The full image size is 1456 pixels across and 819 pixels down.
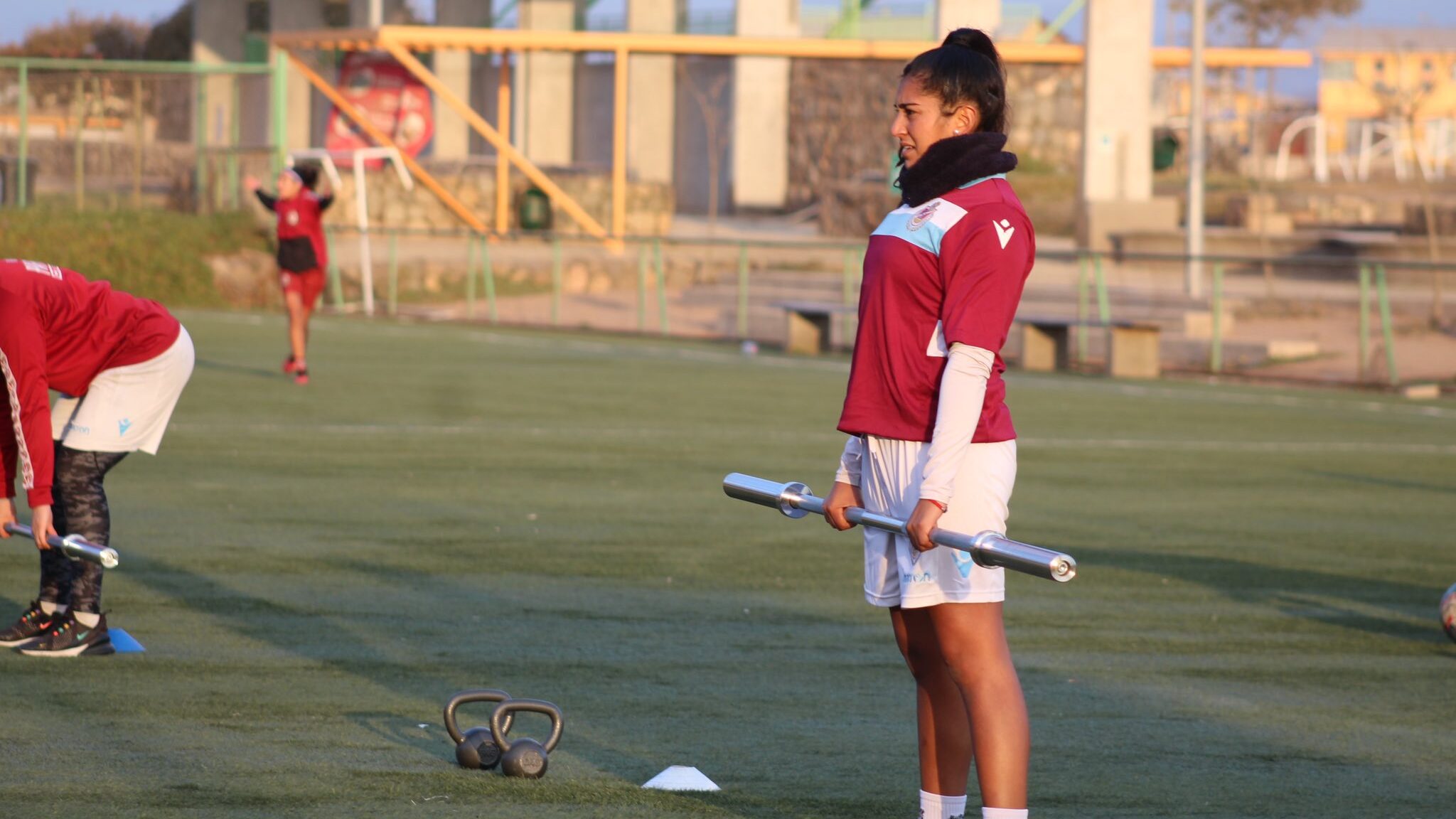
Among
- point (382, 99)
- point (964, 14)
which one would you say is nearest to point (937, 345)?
point (964, 14)

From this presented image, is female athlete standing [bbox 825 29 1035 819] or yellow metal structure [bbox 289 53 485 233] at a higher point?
yellow metal structure [bbox 289 53 485 233]

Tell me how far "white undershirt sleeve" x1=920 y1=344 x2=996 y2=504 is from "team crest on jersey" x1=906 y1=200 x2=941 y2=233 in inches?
11.5

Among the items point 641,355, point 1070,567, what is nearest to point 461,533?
point 1070,567

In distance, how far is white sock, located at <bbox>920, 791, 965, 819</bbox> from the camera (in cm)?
465

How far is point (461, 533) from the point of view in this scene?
9.79 meters

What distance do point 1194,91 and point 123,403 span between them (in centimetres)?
2249

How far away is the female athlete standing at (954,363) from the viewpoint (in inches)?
166

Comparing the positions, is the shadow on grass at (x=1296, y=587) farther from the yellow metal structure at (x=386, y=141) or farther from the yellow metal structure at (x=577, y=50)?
the yellow metal structure at (x=386, y=141)

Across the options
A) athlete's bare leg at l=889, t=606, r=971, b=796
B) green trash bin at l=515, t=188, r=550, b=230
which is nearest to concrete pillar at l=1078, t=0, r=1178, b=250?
green trash bin at l=515, t=188, r=550, b=230

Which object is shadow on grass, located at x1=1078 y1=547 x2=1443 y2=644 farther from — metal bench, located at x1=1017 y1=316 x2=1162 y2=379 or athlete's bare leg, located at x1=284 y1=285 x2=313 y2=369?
metal bench, located at x1=1017 y1=316 x2=1162 y2=379

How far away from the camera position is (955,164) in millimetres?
4305

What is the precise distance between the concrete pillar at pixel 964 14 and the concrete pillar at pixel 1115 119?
1.86 m

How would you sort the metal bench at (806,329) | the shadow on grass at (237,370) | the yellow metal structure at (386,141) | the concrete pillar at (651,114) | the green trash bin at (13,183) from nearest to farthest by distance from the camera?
the shadow on grass at (237,370)
the metal bench at (806,329)
the green trash bin at (13,183)
the yellow metal structure at (386,141)
the concrete pillar at (651,114)

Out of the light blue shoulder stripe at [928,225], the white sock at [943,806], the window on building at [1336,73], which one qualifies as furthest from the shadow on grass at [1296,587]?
the window on building at [1336,73]
